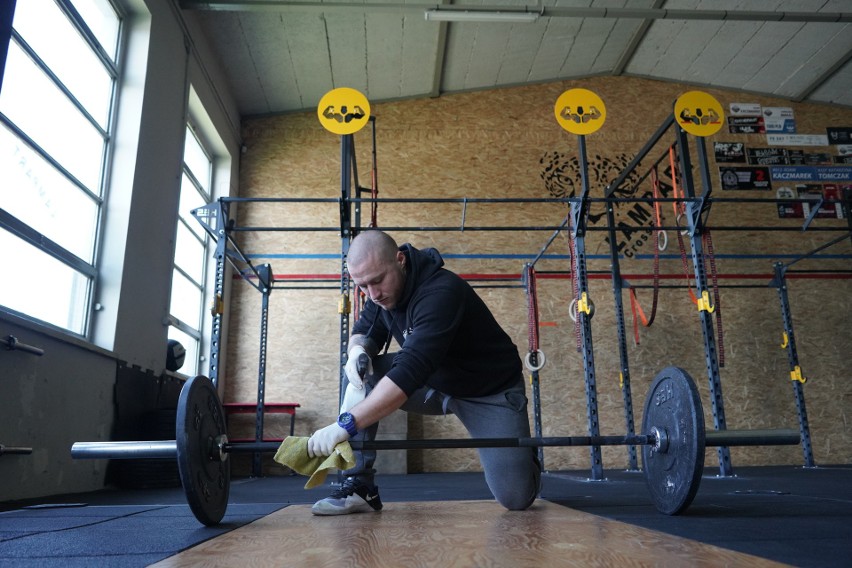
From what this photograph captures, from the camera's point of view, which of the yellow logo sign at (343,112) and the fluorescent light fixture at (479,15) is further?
Result: the fluorescent light fixture at (479,15)

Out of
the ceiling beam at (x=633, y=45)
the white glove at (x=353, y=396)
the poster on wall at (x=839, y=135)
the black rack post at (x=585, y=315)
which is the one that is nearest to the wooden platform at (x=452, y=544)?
the white glove at (x=353, y=396)

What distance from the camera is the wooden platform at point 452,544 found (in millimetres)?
1174

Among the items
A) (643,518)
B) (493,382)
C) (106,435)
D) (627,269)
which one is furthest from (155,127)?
(627,269)

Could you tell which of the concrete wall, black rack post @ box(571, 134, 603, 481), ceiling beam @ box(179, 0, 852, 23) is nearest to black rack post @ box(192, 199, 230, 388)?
the concrete wall

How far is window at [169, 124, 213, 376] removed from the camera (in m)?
5.32

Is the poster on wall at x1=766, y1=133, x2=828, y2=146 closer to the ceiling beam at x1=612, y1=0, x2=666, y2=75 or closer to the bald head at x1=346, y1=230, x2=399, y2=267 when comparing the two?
the ceiling beam at x1=612, y1=0, x2=666, y2=75

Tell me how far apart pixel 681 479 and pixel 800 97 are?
6868 mm

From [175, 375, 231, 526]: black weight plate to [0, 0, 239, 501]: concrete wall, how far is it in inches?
58.6

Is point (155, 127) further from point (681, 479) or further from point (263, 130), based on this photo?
point (681, 479)

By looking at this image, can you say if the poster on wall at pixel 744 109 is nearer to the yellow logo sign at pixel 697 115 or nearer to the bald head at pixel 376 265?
the yellow logo sign at pixel 697 115

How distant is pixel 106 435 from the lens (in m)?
3.76

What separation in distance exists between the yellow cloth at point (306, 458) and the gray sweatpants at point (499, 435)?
14.9 inches

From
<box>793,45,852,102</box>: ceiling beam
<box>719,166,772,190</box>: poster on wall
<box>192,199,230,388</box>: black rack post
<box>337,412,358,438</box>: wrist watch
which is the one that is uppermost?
<box>793,45,852,102</box>: ceiling beam

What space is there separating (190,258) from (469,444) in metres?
4.46
